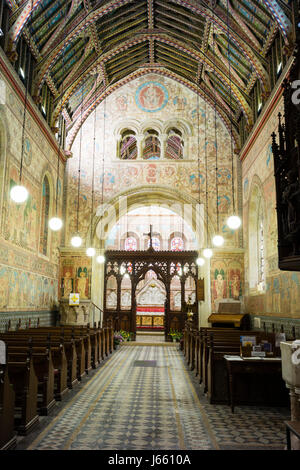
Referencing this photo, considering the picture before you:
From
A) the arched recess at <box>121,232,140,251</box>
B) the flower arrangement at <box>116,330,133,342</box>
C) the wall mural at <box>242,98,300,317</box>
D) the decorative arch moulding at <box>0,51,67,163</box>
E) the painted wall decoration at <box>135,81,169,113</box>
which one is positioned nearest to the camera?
the wall mural at <box>242,98,300,317</box>

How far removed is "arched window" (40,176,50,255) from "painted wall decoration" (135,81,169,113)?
20.7 feet

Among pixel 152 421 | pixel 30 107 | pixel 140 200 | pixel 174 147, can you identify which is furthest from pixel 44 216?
pixel 174 147

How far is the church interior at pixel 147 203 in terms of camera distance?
572 cm

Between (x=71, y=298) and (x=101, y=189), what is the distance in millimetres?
5312

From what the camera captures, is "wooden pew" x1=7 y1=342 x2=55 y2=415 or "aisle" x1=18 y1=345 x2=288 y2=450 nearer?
"aisle" x1=18 y1=345 x2=288 y2=450

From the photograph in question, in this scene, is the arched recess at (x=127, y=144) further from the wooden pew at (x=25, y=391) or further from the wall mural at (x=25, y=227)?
the wooden pew at (x=25, y=391)

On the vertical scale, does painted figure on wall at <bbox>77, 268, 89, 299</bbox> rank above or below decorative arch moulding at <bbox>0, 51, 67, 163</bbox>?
below

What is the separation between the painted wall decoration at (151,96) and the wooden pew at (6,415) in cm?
1681

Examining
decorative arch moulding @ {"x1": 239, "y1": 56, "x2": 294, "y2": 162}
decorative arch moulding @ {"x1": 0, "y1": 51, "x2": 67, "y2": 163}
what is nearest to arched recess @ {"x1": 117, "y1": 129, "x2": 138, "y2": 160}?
decorative arch moulding @ {"x1": 0, "y1": 51, "x2": 67, "y2": 163}

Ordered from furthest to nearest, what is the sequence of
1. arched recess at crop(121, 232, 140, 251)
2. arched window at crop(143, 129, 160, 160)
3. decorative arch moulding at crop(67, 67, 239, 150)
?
arched recess at crop(121, 232, 140, 251) < arched window at crop(143, 129, 160, 160) < decorative arch moulding at crop(67, 67, 239, 150)

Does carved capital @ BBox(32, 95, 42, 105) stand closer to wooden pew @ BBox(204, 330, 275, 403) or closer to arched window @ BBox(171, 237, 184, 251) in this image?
wooden pew @ BBox(204, 330, 275, 403)

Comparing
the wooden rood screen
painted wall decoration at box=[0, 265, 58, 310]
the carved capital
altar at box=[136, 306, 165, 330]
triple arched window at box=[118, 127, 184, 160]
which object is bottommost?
altar at box=[136, 306, 165, 330]

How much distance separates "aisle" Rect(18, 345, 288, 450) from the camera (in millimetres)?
4668

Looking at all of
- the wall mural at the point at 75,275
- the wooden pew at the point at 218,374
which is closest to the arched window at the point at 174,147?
the wall mural at the point at 75,275
